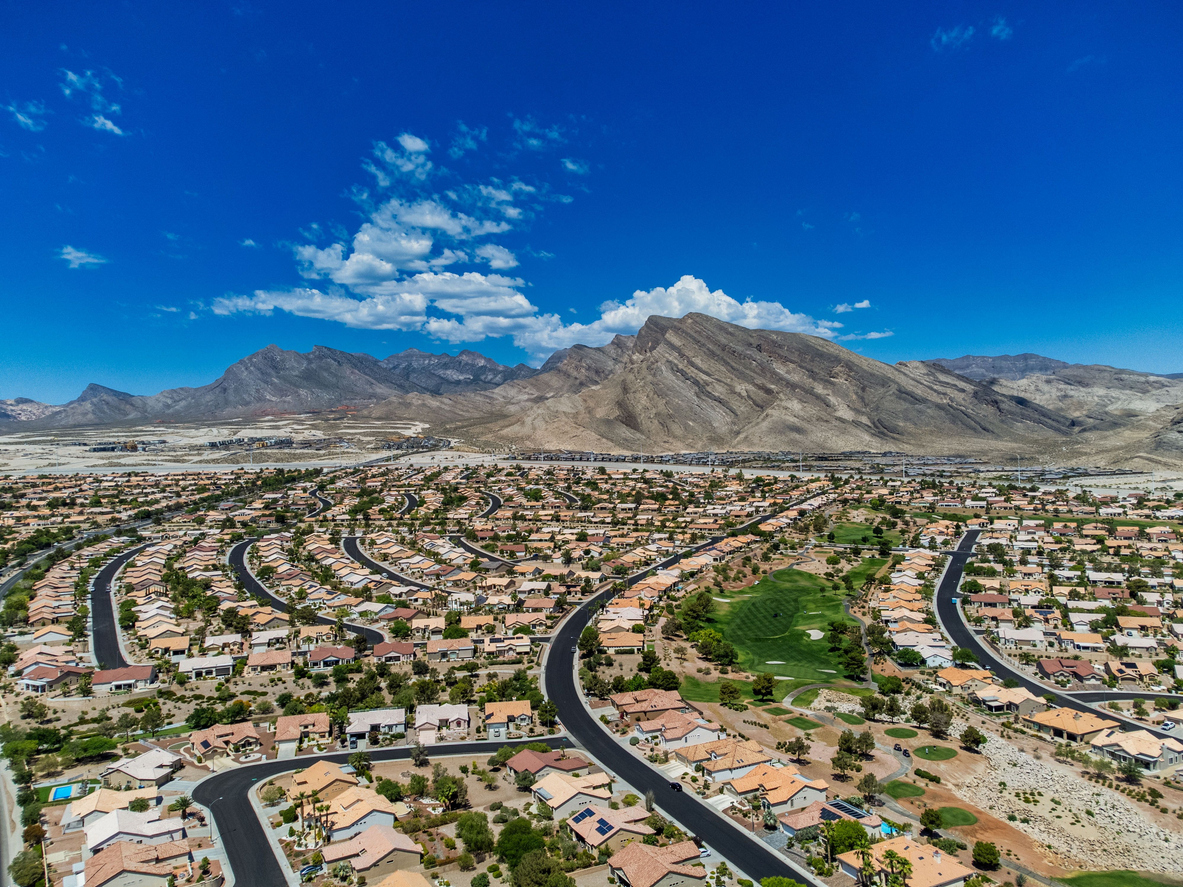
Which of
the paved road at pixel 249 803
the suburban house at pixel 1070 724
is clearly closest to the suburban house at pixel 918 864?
the paved road at pixel 249 803

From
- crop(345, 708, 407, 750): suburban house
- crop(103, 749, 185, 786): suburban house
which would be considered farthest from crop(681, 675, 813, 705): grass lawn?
crop(103, 749, 185, 786): suburban house

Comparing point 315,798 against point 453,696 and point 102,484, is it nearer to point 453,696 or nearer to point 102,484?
point 453,696

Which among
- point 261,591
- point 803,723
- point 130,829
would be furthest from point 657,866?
point 261,591

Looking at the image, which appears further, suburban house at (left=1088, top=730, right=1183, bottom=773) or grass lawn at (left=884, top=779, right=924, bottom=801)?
suburban house at (left=1088, top=730, right=1183, bottom=773)

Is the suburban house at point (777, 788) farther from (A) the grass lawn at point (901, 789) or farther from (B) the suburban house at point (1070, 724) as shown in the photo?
(B) the suburban house at point (1070, 724)

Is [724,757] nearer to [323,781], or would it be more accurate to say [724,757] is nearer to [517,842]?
[517,842]

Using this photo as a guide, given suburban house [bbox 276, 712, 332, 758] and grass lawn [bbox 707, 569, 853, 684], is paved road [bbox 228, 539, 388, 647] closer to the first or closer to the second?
suburban house [bbox 276, 712, 332, 758]
